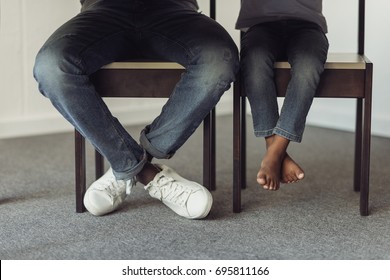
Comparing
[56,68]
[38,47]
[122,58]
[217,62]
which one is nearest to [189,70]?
[217,62]

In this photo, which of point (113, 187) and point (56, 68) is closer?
point (56, 68)

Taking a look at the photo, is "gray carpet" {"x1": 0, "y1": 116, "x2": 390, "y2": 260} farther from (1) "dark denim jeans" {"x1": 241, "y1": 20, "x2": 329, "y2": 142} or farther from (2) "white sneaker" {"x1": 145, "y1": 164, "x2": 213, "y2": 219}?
(1) "dark denim jeans" {"x1": 241, "y1": 20, "x2": 329, "y2": 142}

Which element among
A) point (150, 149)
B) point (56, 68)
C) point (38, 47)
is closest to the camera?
point (56, 68)

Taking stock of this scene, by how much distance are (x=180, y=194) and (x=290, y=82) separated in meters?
0.35

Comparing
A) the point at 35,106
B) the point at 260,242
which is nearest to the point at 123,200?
the point at 260,242

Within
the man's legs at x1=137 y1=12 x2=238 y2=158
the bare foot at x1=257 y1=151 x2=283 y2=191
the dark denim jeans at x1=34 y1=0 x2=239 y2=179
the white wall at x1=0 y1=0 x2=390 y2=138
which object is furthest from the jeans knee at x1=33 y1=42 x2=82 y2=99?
the white wall at x1=0 y1=0 x2=390 y2=138

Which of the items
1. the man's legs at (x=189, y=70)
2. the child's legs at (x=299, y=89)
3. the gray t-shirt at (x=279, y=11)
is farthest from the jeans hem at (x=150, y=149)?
the gray t-shirt at (x=279, y=11)

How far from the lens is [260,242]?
1.44 meters

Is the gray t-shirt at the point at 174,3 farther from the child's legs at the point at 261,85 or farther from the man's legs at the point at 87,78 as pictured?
the child's legs at the point at 261,85

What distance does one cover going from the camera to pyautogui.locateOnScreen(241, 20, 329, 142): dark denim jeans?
1541mm

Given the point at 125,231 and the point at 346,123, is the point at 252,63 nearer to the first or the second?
the point at 125,231

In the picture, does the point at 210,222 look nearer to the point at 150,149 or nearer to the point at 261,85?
the point at 150,149

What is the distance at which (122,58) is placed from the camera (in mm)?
1632

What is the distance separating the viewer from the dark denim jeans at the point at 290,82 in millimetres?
1541
